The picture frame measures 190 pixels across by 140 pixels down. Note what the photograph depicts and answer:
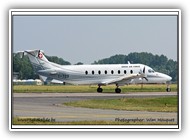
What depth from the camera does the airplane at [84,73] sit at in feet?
35.3

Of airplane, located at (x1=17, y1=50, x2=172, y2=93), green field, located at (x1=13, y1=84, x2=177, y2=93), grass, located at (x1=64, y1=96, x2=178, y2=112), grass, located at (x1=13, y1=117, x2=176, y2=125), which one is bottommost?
grass, located at (x1=13, y1=117, x2=176, y2=125)

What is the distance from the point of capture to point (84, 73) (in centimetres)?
1584

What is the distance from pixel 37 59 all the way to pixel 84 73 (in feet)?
17.7

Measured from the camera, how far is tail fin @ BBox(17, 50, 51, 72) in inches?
381

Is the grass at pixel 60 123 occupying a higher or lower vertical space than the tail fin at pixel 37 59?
lower

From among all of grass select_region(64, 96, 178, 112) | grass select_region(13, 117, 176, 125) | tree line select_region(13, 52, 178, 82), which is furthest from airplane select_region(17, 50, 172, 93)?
grass select_region(13, 117, 176, 125)

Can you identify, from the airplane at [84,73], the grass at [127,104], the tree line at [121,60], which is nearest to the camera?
the tree line at [121,60]

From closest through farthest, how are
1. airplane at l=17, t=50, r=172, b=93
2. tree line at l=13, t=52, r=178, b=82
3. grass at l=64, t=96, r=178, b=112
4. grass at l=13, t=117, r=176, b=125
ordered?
grass at l=13, t=117, r=176, b=125, tree line at l=13, t=52, r=178, b=82, airplane at l=17, t=50, r=172, b=93, grass at l=64, t=96, r=178, b=112

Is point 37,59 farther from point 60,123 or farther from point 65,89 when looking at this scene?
point 65,89

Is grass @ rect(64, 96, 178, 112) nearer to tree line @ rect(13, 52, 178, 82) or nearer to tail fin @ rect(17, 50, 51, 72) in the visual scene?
tree line @ rect(13, 52, 178, 82)

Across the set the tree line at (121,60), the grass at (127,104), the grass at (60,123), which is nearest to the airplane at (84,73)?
the tree line at (121,60)

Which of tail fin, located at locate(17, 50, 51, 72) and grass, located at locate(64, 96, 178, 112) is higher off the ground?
tail fin, located at locate(17, 50, 51, 72)

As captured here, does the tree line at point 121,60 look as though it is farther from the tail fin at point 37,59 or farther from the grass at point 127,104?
the grass at point 127,104
